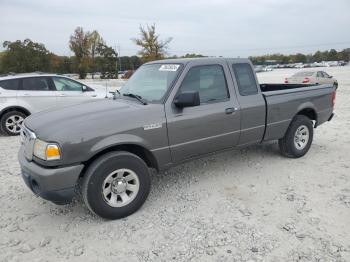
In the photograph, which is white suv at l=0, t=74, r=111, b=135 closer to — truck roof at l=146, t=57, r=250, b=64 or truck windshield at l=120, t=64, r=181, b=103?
truck windshield at l=120, t=64, r=181, b=103

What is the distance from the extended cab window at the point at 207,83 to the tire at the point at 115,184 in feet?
4.14

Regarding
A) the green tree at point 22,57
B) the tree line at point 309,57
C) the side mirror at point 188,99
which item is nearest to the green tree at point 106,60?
the green tree at point 22,57

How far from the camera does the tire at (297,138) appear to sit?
5.72 meters

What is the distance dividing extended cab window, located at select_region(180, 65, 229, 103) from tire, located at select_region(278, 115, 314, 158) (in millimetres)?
1698

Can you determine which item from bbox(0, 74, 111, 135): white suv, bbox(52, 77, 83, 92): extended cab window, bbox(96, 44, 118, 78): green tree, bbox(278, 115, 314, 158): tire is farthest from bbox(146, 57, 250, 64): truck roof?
bbox(96, 44, 118, 78): green tree

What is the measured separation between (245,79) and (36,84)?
6.47 m

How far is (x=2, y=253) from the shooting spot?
326cm

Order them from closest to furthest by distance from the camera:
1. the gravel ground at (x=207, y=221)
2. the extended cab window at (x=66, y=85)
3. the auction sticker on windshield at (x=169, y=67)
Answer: the gravel ground at (x=207, y=221) < the auction sticker on windshield at (x=169, y=67) < the extended cab window at (x=66, y=85)

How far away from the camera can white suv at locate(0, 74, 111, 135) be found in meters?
8.59

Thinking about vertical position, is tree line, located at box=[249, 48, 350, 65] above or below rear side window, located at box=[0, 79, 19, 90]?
above

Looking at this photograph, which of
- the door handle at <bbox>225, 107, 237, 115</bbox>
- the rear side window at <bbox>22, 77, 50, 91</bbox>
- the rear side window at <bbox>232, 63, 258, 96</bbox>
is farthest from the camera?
the rear side window at <bbox>22, 77, 50, 91</bbox>

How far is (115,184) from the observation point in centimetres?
379

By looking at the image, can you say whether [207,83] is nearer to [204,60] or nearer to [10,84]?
[204,60]

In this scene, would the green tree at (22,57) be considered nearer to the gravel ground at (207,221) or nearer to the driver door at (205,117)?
the gravel ground at (207,221)
